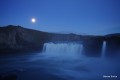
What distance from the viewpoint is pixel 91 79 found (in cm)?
1484

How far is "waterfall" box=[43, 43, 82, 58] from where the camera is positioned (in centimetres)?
2823

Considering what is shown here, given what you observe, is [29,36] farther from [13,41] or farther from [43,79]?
[43,79]

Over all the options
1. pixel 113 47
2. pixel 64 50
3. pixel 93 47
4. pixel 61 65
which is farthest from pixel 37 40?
pixel 113 47

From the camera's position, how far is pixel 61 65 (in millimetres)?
22109

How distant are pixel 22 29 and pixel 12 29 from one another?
465cm

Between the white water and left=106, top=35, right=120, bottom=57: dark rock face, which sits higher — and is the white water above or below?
below

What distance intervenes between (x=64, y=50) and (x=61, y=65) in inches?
371

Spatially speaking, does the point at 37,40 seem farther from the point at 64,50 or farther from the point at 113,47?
the point at 113,47

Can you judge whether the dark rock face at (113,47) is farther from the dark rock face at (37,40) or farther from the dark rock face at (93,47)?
the dark rock face at (93,47)

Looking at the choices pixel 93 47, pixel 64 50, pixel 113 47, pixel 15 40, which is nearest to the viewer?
pixel 113 47

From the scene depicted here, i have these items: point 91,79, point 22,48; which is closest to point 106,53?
point 91,79

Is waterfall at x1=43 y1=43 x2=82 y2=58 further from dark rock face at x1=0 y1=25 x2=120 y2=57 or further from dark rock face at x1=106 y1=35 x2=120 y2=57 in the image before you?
dark rock face at x1=106 y1=35 x2=120 y2=57

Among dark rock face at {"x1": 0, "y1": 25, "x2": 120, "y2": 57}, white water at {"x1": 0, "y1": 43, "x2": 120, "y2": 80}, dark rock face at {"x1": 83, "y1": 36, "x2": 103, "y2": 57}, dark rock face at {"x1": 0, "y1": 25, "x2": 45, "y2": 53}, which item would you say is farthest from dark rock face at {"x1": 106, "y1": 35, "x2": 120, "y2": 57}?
dark rock face at {"x1": 0, "y1": 25, "x2": 45, "y2": 53}

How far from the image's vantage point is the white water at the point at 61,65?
16.0m
